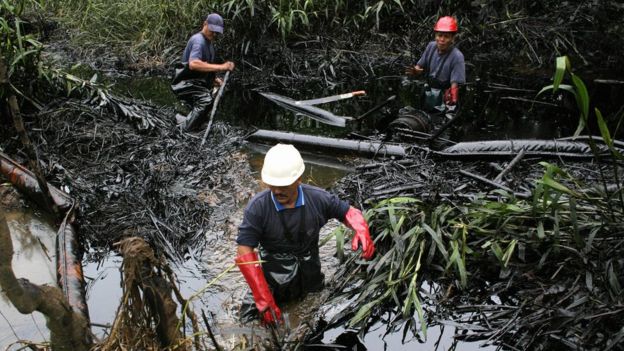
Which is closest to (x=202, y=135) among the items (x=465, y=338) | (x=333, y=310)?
(x=333, y=310)

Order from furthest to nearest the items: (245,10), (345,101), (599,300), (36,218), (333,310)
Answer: (245,10), (345,101), (36,218), (333,310), (599,300)

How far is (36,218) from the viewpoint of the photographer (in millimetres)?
5641

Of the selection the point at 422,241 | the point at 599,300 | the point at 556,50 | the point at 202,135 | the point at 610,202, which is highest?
the point at 556,50

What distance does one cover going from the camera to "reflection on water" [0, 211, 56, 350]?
162 inches

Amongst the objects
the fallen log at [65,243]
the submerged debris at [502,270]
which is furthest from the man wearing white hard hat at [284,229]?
the fallen log at [65,243]

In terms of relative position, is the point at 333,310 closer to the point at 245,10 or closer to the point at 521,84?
the point at 521,84

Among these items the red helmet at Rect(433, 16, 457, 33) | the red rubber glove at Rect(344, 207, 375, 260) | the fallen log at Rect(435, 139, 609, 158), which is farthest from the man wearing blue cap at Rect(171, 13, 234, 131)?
the red rubber glove at Rect(344, 207, 375, 260)

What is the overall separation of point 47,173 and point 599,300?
17.1 feet

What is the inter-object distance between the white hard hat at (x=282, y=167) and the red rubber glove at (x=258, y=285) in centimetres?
52

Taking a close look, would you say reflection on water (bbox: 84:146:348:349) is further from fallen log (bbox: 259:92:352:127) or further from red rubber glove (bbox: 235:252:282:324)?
fallen log (bbox: 259:92:352:127)

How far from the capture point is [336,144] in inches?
271

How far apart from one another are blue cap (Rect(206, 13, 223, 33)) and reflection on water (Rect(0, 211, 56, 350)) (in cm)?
316

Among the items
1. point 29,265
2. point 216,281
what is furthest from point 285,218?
point 29,265

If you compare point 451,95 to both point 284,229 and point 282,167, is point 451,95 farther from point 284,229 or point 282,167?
point 282,167
